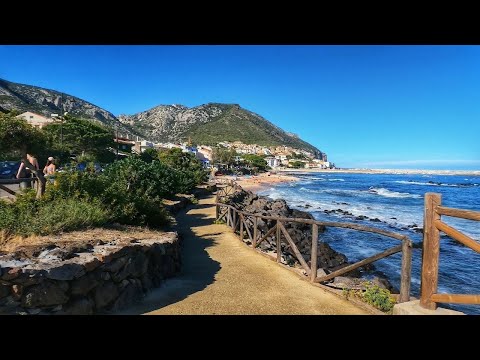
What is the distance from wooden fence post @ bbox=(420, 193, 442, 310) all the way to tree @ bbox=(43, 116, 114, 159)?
38250mm

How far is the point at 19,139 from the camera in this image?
6.52m

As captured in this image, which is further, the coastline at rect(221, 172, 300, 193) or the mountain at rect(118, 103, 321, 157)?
the mountain at rect(118, 103, 321, 157)

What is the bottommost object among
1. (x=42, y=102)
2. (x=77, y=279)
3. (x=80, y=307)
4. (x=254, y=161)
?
(x=80, y=307)

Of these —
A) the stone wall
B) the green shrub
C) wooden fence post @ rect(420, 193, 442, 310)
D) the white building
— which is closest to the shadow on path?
the stone wall

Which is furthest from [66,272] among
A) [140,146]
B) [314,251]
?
[140,146]

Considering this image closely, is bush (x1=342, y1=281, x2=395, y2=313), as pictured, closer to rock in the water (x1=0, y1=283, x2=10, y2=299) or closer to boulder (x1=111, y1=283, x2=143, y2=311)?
boulder (x1=111, y1=283, x2=143, y2=311)

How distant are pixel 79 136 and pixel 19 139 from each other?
34073mm

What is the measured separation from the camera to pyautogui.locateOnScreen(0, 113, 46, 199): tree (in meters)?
6.26

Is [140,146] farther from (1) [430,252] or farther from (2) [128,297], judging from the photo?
(1) [430,252]

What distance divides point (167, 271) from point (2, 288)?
120 inches

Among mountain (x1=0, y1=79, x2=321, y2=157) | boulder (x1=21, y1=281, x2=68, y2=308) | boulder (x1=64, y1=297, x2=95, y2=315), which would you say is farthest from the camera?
mountain (x1=0, y1=79, x2=321, y2=157)
